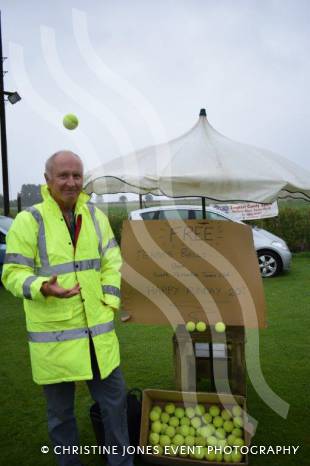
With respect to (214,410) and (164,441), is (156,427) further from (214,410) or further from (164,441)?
(214,410)

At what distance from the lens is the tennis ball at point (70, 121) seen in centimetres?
271

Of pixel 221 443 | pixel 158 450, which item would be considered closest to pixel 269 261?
pixel 221 443

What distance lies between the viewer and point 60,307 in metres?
2.12

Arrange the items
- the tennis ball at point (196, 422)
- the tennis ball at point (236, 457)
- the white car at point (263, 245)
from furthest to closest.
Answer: the white car at point (263, 245) → the tennis ball at point (196, 422) → the tennis ball at point (236, 457)

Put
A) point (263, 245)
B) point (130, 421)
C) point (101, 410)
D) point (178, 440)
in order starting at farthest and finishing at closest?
point (263, 245)
point (130, 421)
point (178, 440)
point (101, 410)

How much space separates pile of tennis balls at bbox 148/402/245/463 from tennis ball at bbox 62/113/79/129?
2.00 meters

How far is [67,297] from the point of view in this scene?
6.44 ft

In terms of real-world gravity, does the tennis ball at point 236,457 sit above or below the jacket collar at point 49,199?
below

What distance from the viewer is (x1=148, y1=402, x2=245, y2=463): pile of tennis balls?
2590mm

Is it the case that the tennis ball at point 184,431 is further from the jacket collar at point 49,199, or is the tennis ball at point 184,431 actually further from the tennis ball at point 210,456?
the jacket collar at point 49,199

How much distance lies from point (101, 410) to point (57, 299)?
725 millimetres

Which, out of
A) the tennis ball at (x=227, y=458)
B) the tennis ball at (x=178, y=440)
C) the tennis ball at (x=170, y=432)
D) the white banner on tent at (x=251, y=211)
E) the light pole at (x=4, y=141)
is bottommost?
the tennis ball at (x=227, y=458)

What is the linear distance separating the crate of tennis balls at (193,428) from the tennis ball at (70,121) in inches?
73.3

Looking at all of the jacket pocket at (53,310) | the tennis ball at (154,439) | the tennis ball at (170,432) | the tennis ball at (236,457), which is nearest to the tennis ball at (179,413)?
the tennis ball at (170,432)
